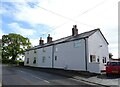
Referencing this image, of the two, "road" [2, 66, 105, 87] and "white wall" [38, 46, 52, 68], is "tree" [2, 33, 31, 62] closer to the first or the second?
"white wall" [38, 46, 52, 68]

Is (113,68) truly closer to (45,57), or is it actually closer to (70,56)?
(70,56)

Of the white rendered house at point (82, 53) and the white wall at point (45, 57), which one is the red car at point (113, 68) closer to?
the white rendered house at point (82, 53)

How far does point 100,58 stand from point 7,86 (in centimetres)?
1988

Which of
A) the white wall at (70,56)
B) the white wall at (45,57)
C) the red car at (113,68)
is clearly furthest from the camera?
the white wall at (45,57)

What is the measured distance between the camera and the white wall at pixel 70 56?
29391 mm

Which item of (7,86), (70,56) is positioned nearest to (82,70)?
(70,56)

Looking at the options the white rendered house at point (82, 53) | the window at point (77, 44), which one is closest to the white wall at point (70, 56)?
the white rendered house at point (82, 53)

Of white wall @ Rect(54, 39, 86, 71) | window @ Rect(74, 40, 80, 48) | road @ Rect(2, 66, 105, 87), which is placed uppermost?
window @ Rect(74, 40, 80, 48)

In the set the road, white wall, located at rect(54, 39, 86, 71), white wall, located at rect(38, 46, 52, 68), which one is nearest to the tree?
white wall, located at rect(38, 46, 52, 68)

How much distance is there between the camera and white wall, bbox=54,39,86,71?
96.4 feet

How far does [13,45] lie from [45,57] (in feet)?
114

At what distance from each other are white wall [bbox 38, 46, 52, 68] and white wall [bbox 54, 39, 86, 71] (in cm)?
301

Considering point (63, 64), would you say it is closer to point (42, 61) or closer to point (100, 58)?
point (100, 58)

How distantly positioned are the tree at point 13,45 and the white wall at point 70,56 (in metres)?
38.6
